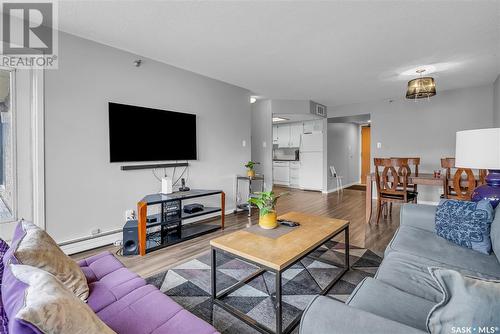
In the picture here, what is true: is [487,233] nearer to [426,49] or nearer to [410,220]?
[410,220]

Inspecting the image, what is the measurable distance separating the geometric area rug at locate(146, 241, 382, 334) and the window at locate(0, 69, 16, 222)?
1674mm

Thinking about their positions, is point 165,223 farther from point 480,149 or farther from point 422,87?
point 422,87

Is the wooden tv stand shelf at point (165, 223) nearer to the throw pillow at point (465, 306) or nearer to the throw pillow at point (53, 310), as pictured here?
the throw pillow at point (53, 310)

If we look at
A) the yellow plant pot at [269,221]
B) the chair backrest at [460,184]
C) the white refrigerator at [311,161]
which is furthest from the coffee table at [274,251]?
the white refrigerator at [311,161]

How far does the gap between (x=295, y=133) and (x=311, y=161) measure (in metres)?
1.06

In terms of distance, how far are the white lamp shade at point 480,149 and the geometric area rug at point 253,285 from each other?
1.20 meters

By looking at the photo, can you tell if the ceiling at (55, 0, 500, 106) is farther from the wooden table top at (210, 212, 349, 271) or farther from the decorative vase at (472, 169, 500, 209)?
the wooden table top at (210, 212, 349, 271)

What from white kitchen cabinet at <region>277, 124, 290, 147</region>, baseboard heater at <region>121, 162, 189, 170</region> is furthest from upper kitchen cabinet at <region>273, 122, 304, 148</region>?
baseboard heater at <region>121, 162, 189, 170</region>

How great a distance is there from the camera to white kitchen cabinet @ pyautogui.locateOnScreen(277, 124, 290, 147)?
304 inches

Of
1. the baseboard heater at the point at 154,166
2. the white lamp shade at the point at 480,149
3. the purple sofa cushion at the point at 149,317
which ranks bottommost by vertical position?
the purple sofa cushion at the point at 149,317

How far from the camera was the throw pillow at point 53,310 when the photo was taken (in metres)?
0.57

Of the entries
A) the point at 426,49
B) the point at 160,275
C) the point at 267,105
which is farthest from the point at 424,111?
the point at 160,275

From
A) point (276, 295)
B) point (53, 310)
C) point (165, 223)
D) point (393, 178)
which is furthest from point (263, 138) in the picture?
point (53, 310)

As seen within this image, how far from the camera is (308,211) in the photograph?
459 cm
